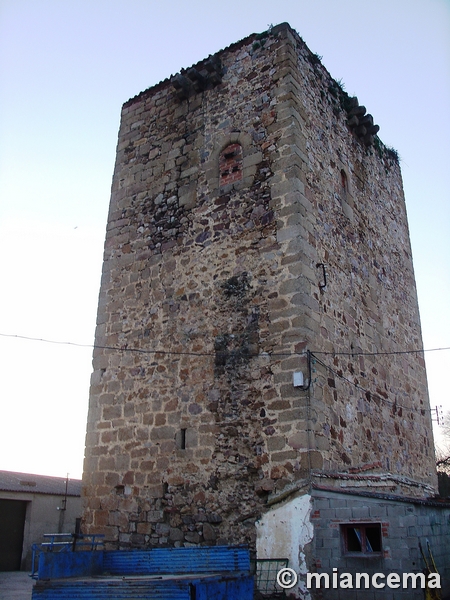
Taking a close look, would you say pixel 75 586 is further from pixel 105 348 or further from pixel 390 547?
pixel 105 348

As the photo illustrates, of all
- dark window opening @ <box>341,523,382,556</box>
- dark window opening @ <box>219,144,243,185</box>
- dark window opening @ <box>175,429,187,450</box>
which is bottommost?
dark window opening @ <box>341,523,382,556</box>

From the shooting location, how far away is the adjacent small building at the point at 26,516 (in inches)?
739

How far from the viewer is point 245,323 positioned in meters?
7.98

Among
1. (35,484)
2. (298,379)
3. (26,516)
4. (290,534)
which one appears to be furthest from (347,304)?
(35,484)

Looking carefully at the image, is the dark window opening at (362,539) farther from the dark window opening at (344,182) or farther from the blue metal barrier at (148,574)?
the dark window opening at (344,182)

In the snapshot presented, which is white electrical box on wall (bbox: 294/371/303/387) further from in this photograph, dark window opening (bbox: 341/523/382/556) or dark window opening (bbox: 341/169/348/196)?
dark window opening (bbox: 341/169/348/196)

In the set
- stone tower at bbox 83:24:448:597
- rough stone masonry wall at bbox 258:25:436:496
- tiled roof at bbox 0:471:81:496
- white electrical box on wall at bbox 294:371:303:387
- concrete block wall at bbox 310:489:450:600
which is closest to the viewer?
concrete block wall at bbox 310:489:450:600

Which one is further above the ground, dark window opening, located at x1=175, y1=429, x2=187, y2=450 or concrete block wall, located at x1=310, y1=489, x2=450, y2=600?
dark window opening, located at x1=175, y1=429, x2=187, y2=450

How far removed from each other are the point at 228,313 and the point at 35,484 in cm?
1624

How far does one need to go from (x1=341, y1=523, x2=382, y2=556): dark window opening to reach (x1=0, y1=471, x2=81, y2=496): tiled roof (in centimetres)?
1532

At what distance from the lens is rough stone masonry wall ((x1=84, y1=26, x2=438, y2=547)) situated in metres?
7.38

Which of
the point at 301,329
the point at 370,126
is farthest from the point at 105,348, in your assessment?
the point at 370,126

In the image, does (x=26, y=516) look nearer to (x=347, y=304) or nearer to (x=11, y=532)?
(x=11, y=532)

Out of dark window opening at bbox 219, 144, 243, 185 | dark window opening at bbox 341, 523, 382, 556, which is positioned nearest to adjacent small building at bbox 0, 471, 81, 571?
dark window opening at bbox 219, 144, 243, 185
